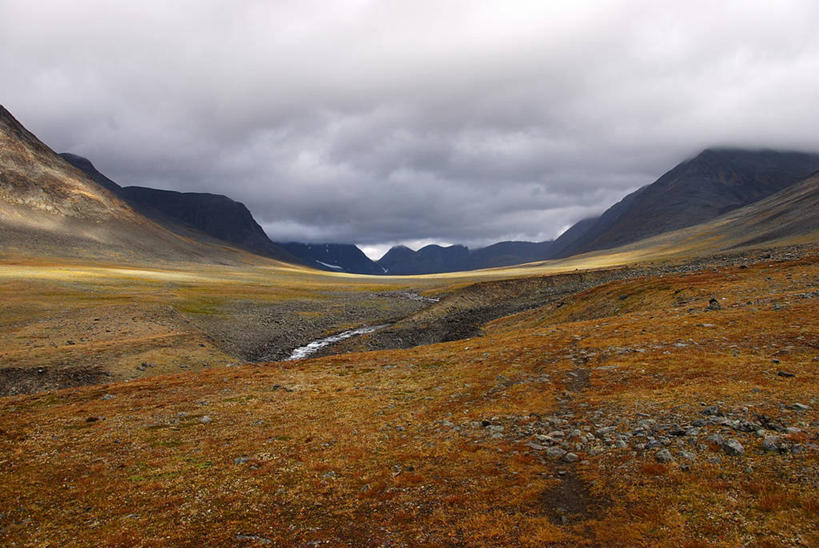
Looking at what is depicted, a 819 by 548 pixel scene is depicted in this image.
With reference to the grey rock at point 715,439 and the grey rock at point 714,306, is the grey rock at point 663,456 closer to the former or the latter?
the grey rock at point 715,439

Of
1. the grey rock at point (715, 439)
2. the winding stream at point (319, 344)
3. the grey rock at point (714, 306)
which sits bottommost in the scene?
the winding stream at point (319, 344)

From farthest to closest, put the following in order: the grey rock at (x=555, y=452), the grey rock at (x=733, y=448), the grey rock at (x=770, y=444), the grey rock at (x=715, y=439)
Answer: the grey rock at (x=555, y=452), the grey rock at (x=715, y=439), the grey rock at (x=733, y=448), the grey rock at (x=770, y=444)

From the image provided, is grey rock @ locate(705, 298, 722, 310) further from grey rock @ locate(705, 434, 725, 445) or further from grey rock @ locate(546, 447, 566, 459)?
grey rock @ locate(546, 447, 566, 459)

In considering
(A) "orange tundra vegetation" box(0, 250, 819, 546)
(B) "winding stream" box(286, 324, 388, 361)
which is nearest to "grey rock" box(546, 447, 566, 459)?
(A) "orange tundra vegetation" box(0, 250, 819, 546)

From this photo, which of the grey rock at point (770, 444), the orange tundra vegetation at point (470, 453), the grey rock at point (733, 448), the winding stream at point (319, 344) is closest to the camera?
the orange tundra vegetation at point (470, 453)

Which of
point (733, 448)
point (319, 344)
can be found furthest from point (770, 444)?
point (319, 344)

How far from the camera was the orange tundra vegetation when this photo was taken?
1072 centimetres

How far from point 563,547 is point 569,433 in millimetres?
6536

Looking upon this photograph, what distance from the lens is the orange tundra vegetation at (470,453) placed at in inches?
422

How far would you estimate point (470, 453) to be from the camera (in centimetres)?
1555

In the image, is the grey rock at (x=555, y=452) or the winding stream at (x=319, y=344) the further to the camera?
the winding stream at (x=319, y=344)

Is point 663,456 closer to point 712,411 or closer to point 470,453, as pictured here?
point 712,411

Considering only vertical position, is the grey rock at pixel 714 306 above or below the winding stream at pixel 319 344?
above

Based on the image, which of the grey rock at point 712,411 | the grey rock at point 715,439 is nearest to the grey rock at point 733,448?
the grey rock at point 715,439
